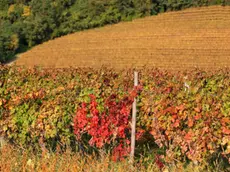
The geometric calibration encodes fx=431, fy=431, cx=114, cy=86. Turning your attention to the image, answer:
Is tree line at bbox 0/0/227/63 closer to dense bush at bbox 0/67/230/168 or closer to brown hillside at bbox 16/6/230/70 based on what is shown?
brown hillside at bbox 16/6/230/70

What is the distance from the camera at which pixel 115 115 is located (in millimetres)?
6000

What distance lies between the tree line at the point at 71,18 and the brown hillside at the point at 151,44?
1154 millimetres

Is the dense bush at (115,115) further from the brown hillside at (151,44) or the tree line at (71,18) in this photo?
the tree line at (71,18)

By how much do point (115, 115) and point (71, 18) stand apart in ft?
160

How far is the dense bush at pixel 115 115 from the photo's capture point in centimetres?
546

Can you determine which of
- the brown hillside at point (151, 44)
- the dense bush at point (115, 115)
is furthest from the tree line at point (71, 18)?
the dense bush at point (115, 115)

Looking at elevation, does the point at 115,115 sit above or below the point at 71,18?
above

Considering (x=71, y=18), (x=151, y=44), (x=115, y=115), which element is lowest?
(x=151, y=44)

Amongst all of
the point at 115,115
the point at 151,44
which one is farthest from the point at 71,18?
the point at 115,115

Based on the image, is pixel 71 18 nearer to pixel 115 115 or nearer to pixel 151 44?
pixel 151 44

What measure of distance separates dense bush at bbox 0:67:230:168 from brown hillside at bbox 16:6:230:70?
30.2m

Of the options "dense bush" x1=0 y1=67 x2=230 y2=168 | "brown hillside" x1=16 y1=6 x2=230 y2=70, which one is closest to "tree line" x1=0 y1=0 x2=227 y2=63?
"brown hillside" x1=16 y1=6 x2=230 y2=70

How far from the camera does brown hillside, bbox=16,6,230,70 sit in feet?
129

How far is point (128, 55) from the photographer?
41594mm
